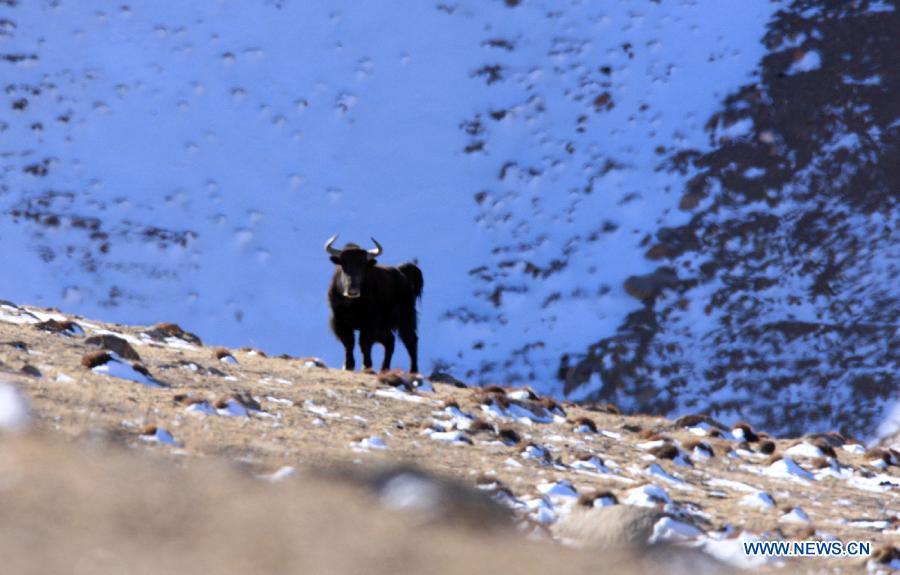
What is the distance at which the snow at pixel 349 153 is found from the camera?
93.0 feet

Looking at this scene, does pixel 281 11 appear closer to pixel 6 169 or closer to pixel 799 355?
pixel 6 169

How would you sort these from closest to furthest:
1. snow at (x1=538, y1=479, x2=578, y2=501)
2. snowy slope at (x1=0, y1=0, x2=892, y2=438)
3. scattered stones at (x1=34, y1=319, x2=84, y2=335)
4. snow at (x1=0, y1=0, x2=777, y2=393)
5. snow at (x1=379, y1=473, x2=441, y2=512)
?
snow at (x1=379, y1=473, x2=441, y2=512) → snow at (x1=538, y1=479, x2=578, y2=501) → scattered stones at (x1=34, y1=319, x2=84, y2=335) → snowy slope at (x1=0, y1=0, x2=892, y2=438) → snow at (x1=0, y1=0, x2=777, y2=393)

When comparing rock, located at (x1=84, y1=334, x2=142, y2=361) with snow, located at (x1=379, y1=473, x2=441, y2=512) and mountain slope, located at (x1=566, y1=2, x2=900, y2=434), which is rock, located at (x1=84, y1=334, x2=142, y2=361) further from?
mountain slope, located at (x1=566, y1=2, x2=900, y2=434)

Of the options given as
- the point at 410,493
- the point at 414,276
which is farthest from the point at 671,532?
the point at 414,276

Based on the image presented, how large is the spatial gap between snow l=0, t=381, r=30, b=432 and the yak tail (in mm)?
12479

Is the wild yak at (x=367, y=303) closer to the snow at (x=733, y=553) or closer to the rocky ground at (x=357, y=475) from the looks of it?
the rocky ground at (x=357, y=475)

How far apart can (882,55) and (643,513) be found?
2619 centimetres

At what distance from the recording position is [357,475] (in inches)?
362

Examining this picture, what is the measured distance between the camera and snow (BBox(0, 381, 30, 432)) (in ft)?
28.9

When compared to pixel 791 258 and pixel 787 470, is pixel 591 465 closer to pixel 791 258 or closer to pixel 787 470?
pixel 787 470

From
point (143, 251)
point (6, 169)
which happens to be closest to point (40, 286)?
point (143, 251)

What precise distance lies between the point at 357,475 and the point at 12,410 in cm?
267

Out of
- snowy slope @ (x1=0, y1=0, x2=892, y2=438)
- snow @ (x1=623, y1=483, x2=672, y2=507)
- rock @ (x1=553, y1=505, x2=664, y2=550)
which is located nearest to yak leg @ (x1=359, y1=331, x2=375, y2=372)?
snowy slope @ (x1=0, y1=0, x2=892, y2=438)

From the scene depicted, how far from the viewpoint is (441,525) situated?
8.06 meters
